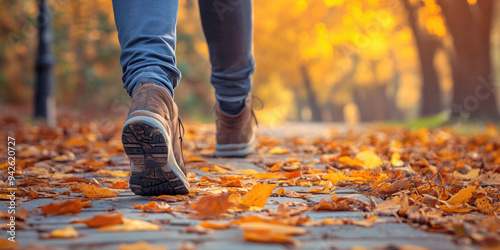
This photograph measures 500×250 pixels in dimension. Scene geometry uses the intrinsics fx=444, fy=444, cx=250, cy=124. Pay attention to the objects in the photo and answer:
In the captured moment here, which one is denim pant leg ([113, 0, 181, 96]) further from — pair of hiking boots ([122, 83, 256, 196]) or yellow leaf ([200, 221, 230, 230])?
yellow leaf ([200, 221, 230, 230])

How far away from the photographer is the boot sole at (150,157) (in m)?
1.42

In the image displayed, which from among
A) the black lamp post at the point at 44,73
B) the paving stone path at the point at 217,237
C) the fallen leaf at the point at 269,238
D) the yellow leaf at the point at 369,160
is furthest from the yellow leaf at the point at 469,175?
the black lamp post at the point at 44,73

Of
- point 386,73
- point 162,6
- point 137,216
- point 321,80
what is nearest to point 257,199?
point 137,216

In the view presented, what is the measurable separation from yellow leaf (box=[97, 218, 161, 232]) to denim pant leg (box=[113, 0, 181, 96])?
1.99 feet

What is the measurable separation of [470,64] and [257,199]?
725cm

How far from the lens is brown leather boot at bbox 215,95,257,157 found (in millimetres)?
2691

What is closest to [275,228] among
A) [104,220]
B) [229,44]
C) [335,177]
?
[104,220]

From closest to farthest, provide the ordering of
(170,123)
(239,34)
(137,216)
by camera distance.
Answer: (137,216) → (170,123) → (239,34)

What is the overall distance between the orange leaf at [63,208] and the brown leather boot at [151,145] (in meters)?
0.22

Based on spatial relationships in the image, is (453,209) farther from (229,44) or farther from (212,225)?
(229,44)

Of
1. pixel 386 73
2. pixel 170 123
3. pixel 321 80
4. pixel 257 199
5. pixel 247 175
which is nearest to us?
pixel 257 199

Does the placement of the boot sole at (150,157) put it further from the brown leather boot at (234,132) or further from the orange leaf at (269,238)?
the brown leather boot at (234,132)

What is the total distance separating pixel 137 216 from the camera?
1284 mm

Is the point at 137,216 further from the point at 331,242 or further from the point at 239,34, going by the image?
the point at 239,34
